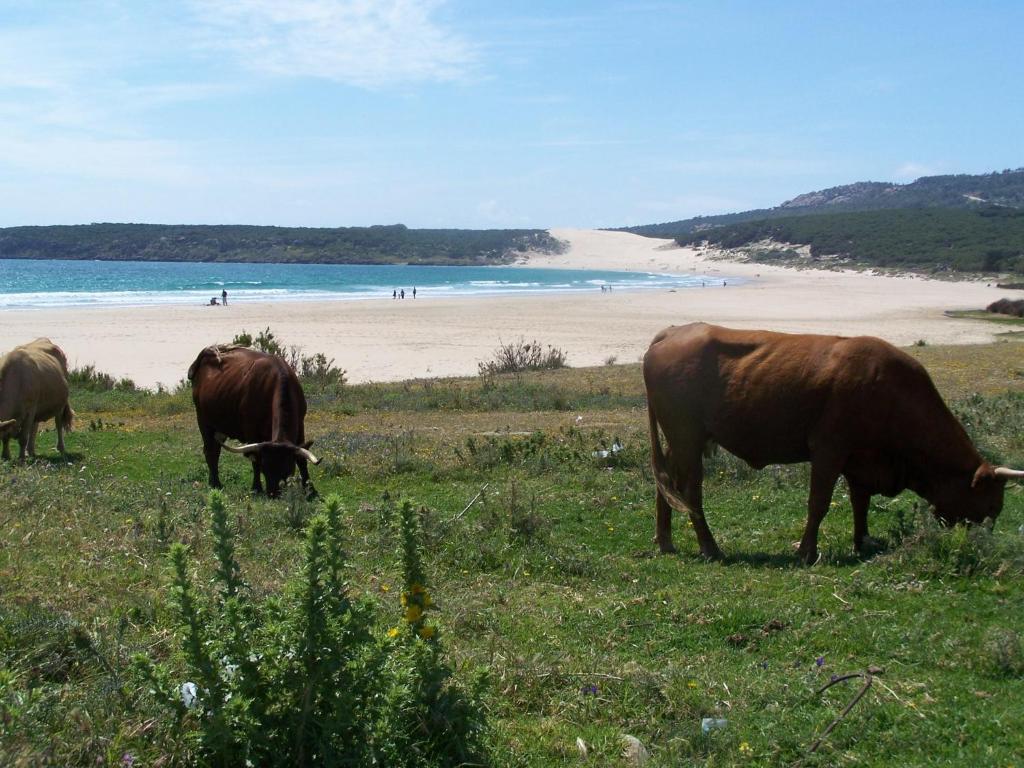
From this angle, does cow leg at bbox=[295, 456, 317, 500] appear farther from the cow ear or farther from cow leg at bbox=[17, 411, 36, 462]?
the cow ear

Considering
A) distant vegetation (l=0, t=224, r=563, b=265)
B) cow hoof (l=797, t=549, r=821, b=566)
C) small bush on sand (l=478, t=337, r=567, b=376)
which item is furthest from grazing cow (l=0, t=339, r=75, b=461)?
distant vegetation (l=0, t=224, r=563, b=265)

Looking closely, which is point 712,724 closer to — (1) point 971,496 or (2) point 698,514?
(2) point 698,514

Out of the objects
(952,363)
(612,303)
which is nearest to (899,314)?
(612,303)

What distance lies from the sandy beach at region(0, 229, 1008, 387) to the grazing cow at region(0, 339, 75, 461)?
12752 mm

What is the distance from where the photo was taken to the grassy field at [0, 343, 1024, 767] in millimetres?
4434

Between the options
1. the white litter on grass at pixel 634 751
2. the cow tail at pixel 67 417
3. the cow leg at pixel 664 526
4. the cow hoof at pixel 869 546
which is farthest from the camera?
the cow tail at pixel 67 417

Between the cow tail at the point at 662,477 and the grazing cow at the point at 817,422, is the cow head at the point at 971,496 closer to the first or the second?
the grazing cow at the point at 817,422

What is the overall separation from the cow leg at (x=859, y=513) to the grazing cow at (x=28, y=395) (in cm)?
1027

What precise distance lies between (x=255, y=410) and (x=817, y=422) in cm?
658

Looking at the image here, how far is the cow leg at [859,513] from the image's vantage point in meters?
7.85

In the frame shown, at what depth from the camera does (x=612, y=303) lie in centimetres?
5916

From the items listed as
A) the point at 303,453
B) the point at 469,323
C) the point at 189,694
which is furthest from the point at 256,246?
the point at 189,694

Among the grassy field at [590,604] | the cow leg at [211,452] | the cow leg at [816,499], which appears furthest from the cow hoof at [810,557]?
the cow leg at [211,452]

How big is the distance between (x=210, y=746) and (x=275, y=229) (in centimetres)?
18863
